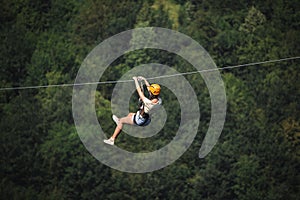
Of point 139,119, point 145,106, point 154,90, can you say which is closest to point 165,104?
point 139,119

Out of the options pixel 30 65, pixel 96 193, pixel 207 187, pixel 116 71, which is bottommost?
pixel 207 187

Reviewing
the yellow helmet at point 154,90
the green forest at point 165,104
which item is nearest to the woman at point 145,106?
the yellow helmet at point 154,90

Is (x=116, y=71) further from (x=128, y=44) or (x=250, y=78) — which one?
(x=250, y=78)

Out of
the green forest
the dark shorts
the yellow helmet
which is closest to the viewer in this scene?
the yellow helmet

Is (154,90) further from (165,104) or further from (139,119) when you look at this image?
(165,104)

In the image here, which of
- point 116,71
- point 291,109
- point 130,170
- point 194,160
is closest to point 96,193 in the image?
point 130,170

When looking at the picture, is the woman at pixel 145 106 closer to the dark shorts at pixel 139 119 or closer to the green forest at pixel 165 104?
the dark shorts at pixel 139 119

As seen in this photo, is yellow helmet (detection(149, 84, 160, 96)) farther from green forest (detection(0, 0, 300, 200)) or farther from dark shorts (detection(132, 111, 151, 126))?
green forest (detection(0, 0, 300, 200))

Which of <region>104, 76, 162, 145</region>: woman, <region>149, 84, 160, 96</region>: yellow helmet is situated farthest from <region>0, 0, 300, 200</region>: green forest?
<region>149, 84, 160, 96</region>: yellow helmet

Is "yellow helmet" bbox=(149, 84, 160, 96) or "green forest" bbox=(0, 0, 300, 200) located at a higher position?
"green forest" bbox=(0, 0, 300, 200)
